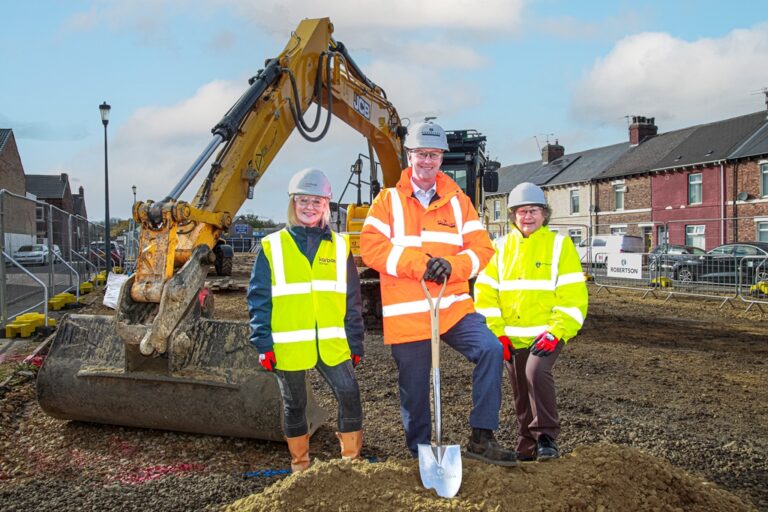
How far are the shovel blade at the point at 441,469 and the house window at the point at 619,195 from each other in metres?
35.8

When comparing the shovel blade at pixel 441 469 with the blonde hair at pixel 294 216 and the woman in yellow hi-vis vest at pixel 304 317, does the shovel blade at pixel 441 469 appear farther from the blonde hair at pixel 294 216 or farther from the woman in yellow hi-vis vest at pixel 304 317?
the blonde hair at pixel 294 216

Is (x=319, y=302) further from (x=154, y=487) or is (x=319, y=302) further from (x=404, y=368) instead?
(x=154, y=487)

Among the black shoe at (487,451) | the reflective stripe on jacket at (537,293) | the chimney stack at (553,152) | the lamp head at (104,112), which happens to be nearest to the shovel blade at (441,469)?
the black shoe at (487,451)

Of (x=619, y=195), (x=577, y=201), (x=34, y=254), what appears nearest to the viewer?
(x=34, y=254)

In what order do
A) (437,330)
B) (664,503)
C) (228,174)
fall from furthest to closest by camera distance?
(228,174) → (437,330) → (664,503)

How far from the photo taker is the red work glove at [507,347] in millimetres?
4078

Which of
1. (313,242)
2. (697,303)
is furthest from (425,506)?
(697,303)

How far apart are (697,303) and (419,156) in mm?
12549

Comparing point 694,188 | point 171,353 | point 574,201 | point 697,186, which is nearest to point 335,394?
point 171,353

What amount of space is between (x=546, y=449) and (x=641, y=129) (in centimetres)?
3880

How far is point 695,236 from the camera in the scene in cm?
2970

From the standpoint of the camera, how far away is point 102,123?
2102 centimetres

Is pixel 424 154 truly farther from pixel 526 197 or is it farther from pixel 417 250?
pixel 526 197

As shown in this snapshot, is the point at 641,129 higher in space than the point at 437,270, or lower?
higher
